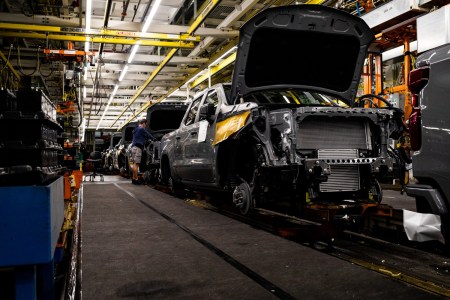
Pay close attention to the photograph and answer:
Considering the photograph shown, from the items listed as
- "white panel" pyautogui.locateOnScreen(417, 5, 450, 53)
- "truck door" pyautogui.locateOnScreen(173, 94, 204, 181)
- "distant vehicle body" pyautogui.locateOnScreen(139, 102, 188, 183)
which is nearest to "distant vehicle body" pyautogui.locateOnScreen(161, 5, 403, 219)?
"truck door" pyautogui.locateOnScreen(173, 94, 204, 181)

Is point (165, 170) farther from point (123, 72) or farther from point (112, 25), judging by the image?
point (123, 72)

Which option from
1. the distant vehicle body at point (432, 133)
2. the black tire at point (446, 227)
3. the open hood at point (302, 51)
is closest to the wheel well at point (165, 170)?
the open hood at point (302, 51)

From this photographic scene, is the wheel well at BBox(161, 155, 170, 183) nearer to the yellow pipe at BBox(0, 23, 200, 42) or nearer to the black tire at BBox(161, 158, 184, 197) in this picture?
the black tire at BBox(161, 158, 184, 197)

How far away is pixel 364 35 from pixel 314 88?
846mm

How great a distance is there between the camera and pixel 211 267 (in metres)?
2.86

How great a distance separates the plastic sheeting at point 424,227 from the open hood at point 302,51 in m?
2.64

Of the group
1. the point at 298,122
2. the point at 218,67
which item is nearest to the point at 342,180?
the point at 298,122

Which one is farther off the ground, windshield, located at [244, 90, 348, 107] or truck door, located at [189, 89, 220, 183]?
windshield, located at [244, 90, 348, 107]

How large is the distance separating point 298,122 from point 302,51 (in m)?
1.36

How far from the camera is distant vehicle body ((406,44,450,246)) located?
2.44m

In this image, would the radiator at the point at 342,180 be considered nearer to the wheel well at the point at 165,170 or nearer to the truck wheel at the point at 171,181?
the truck wheel at the point at 171,181

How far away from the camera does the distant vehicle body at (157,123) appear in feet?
31.9

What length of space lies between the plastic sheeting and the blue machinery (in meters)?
2.09

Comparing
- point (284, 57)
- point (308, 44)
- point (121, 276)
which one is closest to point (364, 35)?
point (308, 44)
